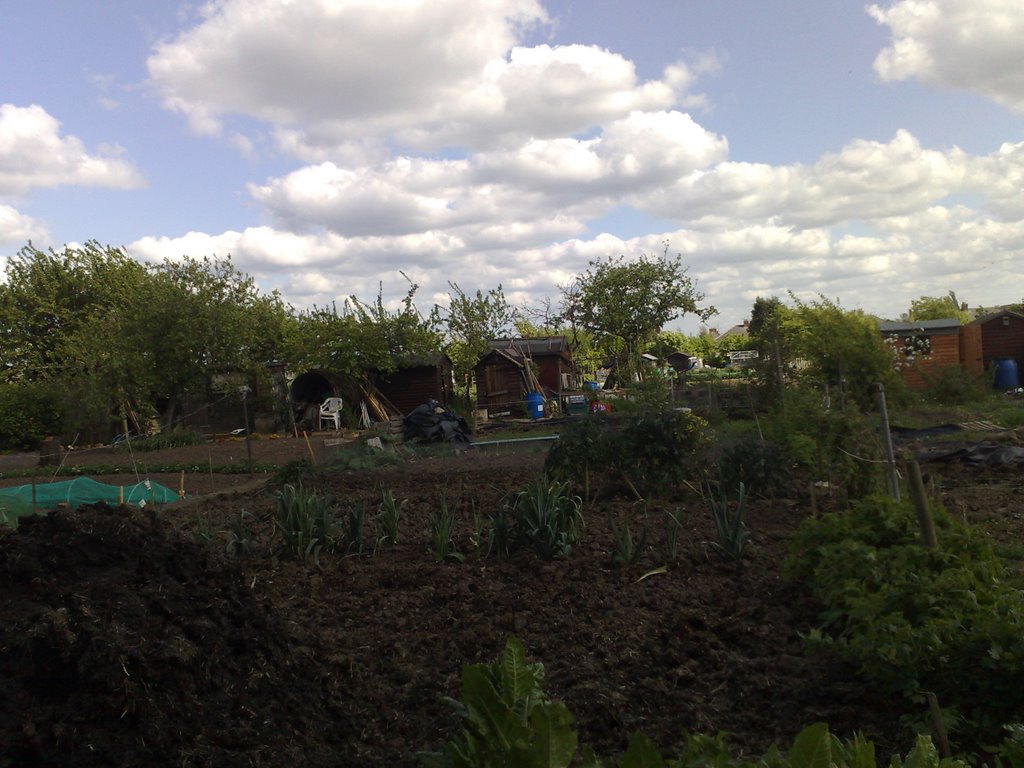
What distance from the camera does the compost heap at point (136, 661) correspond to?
2.84 meters

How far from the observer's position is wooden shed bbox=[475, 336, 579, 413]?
28516 millimetres

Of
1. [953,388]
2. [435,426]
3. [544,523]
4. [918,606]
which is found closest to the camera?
[918,606]

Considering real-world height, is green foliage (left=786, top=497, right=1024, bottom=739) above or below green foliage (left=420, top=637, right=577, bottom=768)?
below

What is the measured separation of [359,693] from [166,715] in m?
0.85

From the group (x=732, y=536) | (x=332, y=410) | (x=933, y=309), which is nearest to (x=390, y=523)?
(x=732, y=536)

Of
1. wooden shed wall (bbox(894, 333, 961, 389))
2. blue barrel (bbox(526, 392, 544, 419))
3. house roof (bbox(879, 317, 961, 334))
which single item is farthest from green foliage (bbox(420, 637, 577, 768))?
house roof (bbox(879, 317, 961, 334))

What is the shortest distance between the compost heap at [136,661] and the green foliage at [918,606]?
6.74 feet

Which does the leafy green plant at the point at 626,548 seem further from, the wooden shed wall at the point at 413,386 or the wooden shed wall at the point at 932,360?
the wooden shed wall at the point at 413,386

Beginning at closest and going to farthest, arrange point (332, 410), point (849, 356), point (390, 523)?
point (390, 523) → point (849, 356) → point (332, 410)

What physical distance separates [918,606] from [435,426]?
1629cm

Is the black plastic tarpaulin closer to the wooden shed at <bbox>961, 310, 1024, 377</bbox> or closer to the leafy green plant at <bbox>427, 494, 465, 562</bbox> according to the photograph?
the leafy green plant at <bbox>427, 494, 465, 562</bbox>

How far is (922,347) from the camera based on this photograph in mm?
Answer: 24688

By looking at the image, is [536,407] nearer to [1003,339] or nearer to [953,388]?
[953,388]

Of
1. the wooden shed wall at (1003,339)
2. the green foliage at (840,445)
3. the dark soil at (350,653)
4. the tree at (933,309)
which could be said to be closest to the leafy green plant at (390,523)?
the dark soil at (350,653)
